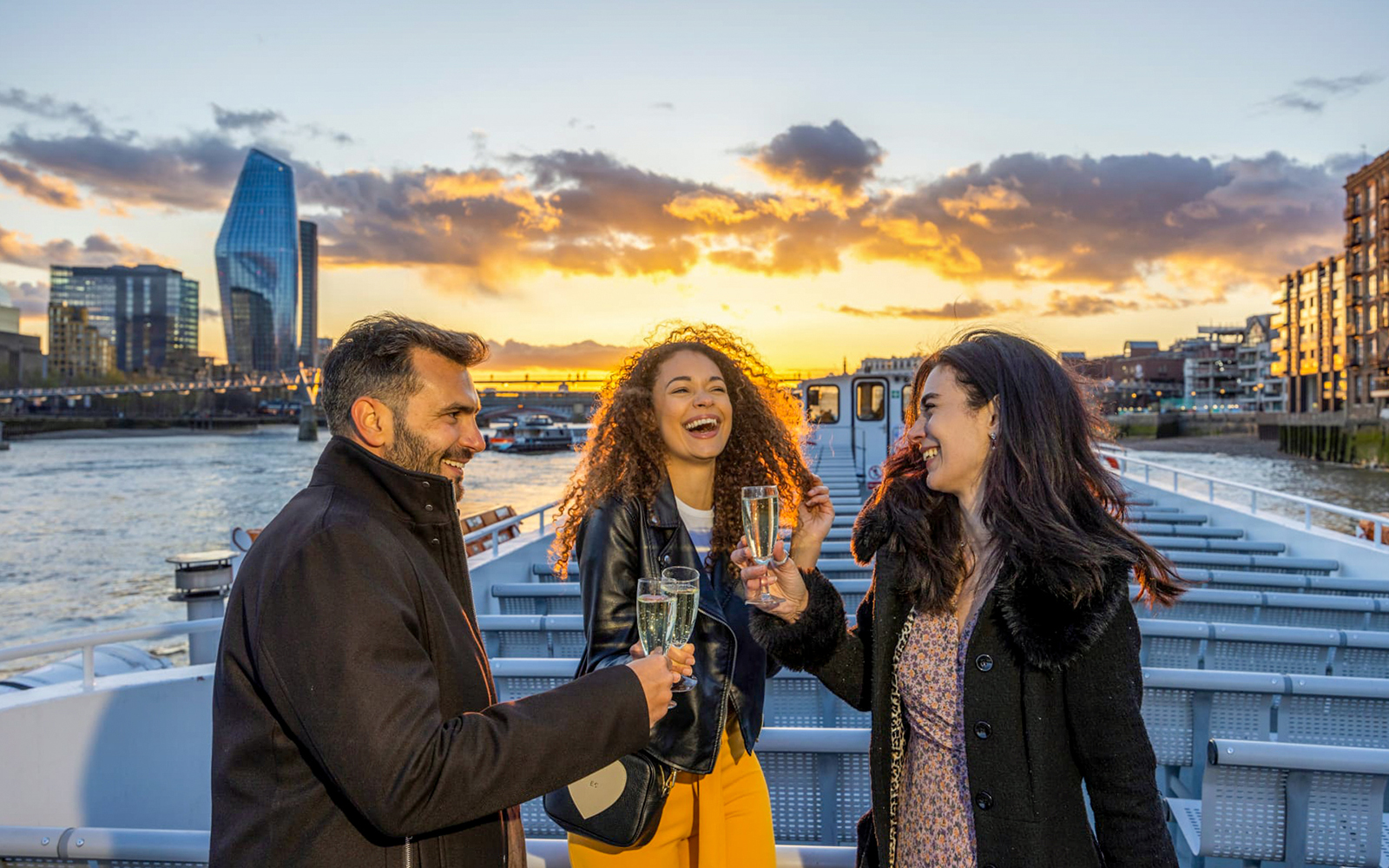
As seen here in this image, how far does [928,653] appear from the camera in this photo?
184cm

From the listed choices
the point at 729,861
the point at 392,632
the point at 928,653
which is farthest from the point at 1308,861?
the point at 392,632

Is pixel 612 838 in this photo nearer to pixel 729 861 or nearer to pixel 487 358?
pixel 729 861

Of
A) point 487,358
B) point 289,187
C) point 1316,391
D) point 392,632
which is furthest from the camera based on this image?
point 289,187

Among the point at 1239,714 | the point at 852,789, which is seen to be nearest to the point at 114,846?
the point at 852,789

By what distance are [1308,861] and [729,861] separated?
1.58 m

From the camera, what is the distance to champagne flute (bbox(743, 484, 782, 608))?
196 cm

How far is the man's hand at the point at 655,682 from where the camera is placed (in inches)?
56.6

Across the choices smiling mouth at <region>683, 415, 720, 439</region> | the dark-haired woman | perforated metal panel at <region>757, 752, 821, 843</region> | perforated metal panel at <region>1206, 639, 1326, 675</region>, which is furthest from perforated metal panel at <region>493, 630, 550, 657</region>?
perforated metal panel at <region>1206, 639, 1326, 675</region>

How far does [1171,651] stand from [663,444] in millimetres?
3370

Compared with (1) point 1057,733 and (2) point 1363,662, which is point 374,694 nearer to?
(1) point 1057,733

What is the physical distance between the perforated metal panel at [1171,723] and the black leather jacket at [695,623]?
180 centimetres

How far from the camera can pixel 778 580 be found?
2016mm

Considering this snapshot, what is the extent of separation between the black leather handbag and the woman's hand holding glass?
47 centimetres

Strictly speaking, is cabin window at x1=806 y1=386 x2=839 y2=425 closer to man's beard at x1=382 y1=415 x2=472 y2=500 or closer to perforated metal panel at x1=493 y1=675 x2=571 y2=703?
perforated metal panel at x1=493 y1=675 x2=571 y2=703
